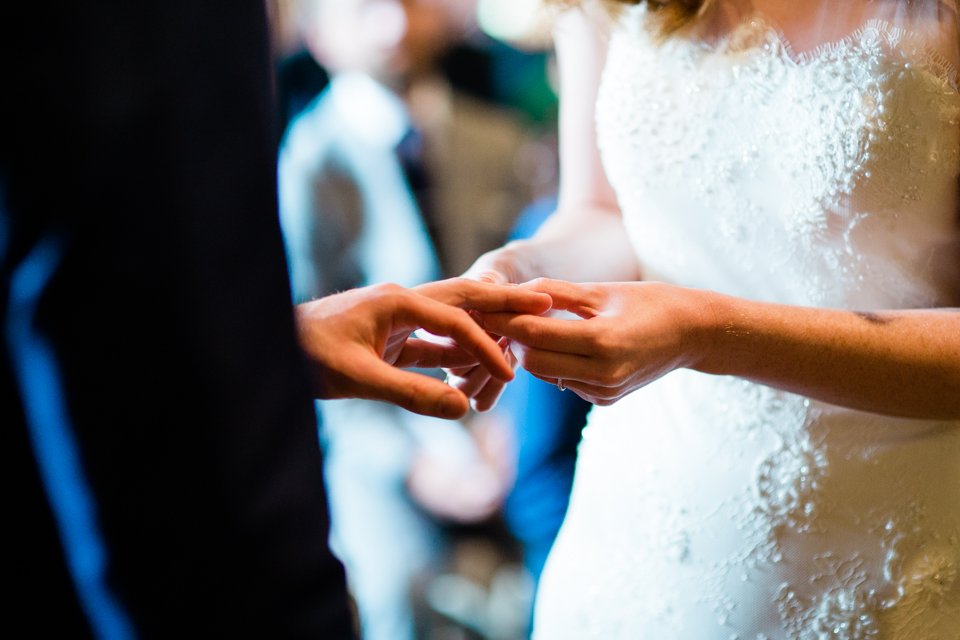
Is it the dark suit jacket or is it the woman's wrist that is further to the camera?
the woman's wrist

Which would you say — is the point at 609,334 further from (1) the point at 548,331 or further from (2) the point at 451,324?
(2) the point at 451,324

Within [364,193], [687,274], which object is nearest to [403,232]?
[364,193]

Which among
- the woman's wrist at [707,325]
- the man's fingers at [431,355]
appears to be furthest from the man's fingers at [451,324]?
the woman's wrist at [707,325]

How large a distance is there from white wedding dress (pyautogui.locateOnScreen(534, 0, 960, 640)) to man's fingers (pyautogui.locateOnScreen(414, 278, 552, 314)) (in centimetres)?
36

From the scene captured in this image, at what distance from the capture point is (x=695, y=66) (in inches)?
43.6

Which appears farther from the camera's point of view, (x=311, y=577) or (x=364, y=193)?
(x=364, y=193)

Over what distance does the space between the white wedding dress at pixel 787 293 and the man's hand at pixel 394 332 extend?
37 cm

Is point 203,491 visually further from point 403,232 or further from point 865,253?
point 403,232

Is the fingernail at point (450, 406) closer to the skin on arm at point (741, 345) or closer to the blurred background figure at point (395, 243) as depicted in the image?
the skin on arm at point (741, 345)

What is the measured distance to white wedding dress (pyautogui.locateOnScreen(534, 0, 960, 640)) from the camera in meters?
0.99

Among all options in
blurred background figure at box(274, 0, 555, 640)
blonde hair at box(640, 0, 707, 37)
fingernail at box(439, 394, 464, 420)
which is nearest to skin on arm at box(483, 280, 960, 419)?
fingernail at box(439, 394, 464, 420)

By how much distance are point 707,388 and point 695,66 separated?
40 cm

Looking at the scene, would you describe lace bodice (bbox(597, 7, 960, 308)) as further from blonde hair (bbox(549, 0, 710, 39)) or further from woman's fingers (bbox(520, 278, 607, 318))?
woman's fingers (bbox(520, 278, 607, 318))

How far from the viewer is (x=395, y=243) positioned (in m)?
2.80
